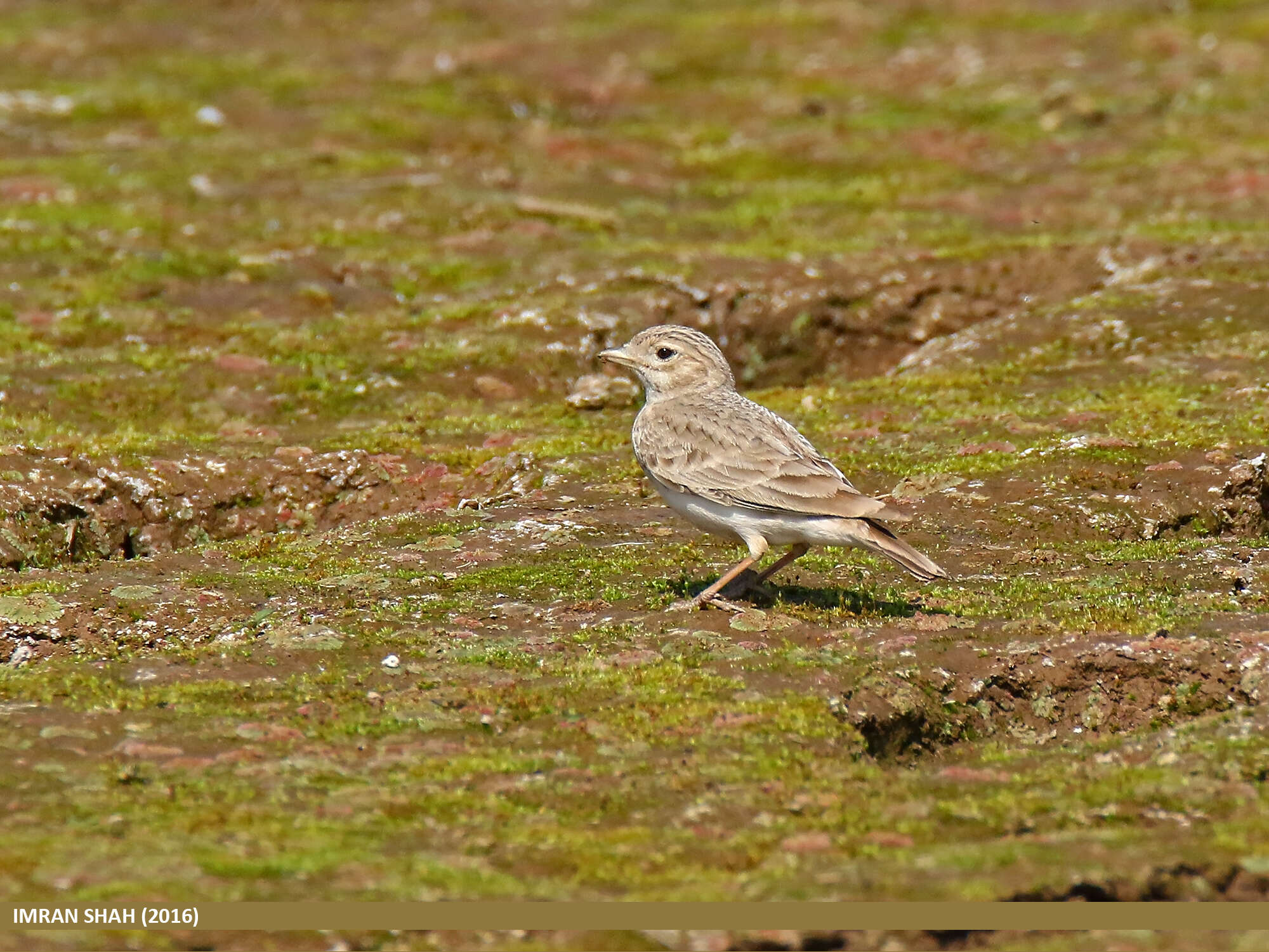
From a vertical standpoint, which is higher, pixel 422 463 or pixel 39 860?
pixel 39 860

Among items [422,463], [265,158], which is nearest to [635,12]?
[265,158]

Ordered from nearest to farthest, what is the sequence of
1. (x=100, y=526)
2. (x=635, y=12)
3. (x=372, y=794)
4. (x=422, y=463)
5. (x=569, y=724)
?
(x=372, y=794) → (x=569, y=724) → (x=100, y=526) → (x=422, y=463) → (x=635, y=12)

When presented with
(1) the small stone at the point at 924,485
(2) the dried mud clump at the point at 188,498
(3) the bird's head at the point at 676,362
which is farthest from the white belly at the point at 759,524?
(2) the dried mud clump at the point at 188,498

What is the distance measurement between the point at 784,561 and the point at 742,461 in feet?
3.31

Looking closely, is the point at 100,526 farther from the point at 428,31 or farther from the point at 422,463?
the point at 428,31

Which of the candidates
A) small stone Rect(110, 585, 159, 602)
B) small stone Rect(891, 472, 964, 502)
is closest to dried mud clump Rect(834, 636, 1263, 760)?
small stone Rect(891, 472, 964, 502)

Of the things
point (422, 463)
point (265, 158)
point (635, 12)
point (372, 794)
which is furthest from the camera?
point (635, 12)

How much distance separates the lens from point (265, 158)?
3334 centimetres

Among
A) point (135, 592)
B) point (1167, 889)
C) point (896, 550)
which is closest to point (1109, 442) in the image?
point (896, 550)

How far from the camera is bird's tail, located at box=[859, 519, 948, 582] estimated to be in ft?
41.2

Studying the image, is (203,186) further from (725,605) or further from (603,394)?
(725,605)

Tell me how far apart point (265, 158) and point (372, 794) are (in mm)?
25677

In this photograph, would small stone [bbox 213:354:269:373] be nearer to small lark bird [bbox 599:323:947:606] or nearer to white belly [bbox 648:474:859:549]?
small lark bird [bbox 599:323:947:606]

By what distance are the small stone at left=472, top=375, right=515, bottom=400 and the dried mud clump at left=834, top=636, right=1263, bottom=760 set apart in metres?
11.3
